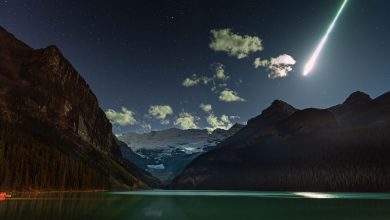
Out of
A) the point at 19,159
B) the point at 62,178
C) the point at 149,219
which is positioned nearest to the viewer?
the point at 149,219

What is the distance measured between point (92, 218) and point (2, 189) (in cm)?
12609

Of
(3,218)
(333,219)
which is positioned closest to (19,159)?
(3,218)

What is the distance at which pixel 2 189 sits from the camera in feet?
486

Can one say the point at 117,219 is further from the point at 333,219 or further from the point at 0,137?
the point at 0,137

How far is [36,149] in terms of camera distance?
193375 mm

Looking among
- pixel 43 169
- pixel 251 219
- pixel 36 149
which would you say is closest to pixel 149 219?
pixel 251 219

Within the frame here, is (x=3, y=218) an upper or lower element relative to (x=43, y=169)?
lower

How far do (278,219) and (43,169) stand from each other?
162225 millimetres

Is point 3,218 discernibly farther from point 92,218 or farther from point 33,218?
point 92,218

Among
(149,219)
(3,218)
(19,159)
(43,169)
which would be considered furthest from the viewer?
(43,169)

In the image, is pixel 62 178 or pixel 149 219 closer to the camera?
pixel 149 219

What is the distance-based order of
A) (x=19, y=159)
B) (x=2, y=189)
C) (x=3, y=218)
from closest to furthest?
(x=3, y=218), (x=2, y=189), (x=19, y=159)

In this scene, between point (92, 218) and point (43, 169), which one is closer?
point (92, 218)

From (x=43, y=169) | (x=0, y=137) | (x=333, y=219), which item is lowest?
(x=333, y=219)
